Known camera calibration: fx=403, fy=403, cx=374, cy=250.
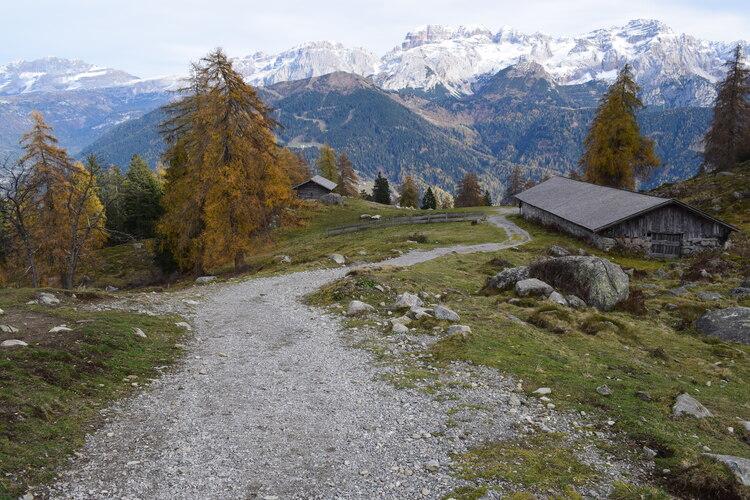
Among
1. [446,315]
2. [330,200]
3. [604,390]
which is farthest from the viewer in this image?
[330,200]

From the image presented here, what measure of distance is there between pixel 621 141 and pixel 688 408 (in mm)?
57690

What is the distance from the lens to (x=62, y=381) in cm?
912

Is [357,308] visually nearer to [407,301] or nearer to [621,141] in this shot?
[407,301]

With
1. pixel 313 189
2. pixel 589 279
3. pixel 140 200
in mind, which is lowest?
pixel 589 279

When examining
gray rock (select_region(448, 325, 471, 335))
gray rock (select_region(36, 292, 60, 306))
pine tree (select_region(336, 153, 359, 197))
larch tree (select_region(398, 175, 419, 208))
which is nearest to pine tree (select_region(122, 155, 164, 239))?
pine tree (select_region(336, 153, 359, 197))

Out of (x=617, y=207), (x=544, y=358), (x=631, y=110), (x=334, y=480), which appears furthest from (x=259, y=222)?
(x=631, y=110)

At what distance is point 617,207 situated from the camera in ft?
134

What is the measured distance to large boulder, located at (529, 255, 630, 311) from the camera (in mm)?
20547

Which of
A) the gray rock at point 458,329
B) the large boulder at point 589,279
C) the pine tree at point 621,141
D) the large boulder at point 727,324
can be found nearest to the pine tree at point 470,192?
the pine tree at point 621,141

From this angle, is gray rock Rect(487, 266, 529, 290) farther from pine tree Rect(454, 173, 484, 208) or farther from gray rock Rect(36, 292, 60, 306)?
pine tree Rect(454, 173, 484, 208)

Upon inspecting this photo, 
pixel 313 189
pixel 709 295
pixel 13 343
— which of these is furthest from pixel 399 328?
pixel 313 189

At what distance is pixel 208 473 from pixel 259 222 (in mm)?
25651

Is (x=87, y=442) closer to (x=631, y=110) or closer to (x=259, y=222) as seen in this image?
(x=259, y=222)

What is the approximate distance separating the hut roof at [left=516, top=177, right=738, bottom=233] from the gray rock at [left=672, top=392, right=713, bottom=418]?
105 ft
